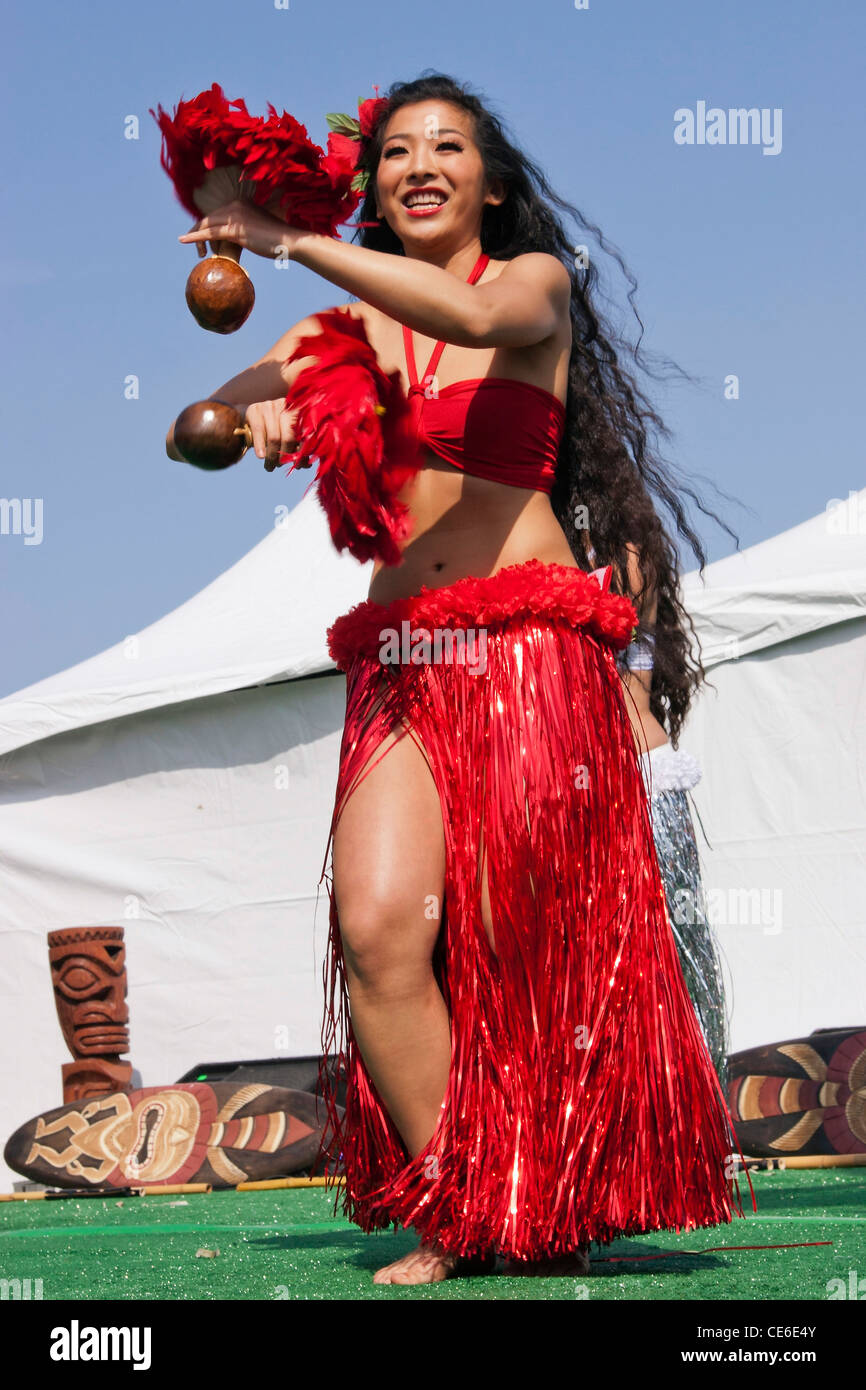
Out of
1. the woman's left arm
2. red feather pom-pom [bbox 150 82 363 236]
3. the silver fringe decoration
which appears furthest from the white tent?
red feather pom-pom [bbox 150 82 363 236]

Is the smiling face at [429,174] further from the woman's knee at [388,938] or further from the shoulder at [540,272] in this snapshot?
the woman's knee at [388,938]

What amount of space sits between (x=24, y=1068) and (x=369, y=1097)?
16.8 feet

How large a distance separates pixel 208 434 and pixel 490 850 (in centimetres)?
70

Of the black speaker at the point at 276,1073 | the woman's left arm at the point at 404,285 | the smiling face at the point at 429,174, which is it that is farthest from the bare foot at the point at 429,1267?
the black speaker at the point at 276,1073

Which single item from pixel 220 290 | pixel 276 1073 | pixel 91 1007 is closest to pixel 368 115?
pixel 220 290

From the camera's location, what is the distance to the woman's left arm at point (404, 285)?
6.64 ft

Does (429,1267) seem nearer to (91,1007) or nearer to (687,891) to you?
(687,891)

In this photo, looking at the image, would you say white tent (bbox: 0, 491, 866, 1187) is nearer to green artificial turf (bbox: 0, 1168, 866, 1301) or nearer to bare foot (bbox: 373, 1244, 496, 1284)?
green artificial turf (bbox: 0, 1168, 866, 1301)

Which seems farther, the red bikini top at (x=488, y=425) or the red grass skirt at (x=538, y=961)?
the red bikini top at (x=488, y=425)

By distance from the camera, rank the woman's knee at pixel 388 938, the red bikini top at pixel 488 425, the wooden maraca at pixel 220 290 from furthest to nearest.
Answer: the red bikini top at pixel 488 425
the woman's knee at pixel 388 938
the wooden maraca at pixel 220 290

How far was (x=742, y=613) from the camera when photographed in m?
6.08

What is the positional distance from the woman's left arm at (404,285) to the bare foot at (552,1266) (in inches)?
48.9

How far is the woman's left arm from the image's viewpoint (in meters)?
2.03
